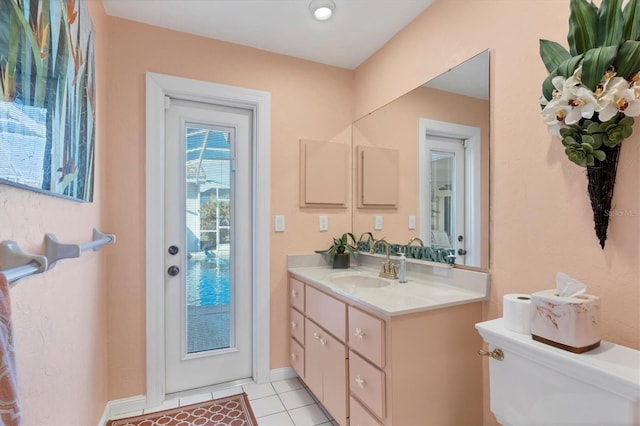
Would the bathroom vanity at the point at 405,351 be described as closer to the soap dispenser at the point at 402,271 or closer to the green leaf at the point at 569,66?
the soap dispenser at the point at 402,271

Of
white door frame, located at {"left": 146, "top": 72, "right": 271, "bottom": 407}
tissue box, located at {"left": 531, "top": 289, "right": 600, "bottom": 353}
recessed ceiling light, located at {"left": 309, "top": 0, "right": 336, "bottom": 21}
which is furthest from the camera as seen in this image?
white door frame, located at {"left": 146, "top": 72, "right": 271, "bottom": 407}

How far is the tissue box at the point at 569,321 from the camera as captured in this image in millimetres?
969

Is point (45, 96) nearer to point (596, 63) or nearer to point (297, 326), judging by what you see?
point (596, 63)

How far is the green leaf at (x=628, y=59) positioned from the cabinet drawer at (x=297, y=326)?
1.95 metres

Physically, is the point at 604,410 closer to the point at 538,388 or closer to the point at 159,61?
the point at 538,388

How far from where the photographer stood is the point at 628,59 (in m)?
0.99

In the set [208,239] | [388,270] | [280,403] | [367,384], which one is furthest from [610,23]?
Answer: [280,403]

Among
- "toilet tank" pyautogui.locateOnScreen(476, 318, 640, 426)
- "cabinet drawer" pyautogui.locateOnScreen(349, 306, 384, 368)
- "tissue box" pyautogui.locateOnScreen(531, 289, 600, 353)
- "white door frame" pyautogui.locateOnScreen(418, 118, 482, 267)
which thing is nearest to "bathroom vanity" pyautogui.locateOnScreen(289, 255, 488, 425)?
"cabinet drawer" pyautogui.locateOnScreen(349, 306, 384, 368)

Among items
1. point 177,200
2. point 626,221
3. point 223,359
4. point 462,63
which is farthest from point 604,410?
point 177,200

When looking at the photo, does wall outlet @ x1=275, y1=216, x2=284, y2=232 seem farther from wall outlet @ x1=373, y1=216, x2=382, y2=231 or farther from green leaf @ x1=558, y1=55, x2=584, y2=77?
green leaf @ x1=558, y1=55, x2=584, y2=77

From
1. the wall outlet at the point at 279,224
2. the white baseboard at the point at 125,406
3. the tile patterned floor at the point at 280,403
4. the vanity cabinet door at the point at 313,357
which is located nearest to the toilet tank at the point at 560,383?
the vanity cabinet door at the point at 313,357

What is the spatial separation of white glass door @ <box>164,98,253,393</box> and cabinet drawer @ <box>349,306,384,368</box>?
3.48 ft

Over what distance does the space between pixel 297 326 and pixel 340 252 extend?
2.01 ft

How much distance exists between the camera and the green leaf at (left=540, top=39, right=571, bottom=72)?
119 cm
